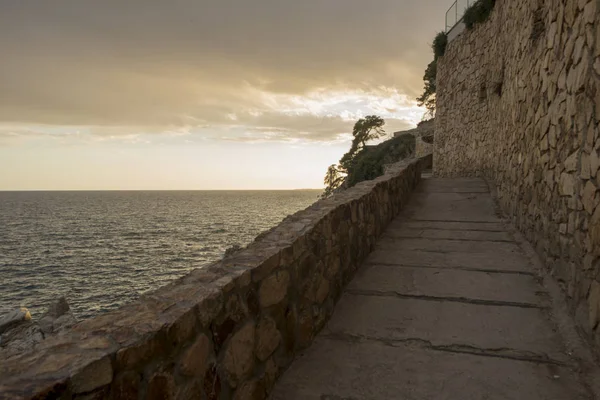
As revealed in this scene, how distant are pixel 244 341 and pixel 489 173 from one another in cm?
874

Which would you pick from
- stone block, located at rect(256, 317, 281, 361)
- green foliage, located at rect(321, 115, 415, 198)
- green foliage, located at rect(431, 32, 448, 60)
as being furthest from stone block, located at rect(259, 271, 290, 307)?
green foliage, located at rect(321, 115, 415, 198)

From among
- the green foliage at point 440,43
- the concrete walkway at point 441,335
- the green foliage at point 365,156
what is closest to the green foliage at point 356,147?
the green foliage at point 365,156

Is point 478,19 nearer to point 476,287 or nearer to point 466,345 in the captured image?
point 476,287

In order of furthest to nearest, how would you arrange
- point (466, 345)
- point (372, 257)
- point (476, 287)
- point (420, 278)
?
point (372, 257) → point (420, 278) → point (476, 287) → point (466, 345)

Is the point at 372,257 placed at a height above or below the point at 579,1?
below

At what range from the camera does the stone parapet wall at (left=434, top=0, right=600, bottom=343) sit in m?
3.18

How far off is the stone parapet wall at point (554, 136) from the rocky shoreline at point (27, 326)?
13.6m

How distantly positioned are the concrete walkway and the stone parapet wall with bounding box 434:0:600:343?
398 millimetres

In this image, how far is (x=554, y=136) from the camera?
14.0ft

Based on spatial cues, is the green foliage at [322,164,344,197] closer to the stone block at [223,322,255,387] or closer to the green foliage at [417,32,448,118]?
the green foliage at [417,32,448,118]

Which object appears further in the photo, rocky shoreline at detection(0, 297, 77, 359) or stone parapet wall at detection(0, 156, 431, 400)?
rocky shoreline at detection(0, 297, 77, 359)

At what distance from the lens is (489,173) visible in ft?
31.8

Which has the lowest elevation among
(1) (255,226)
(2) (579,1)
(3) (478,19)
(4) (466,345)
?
(1) (255,226)

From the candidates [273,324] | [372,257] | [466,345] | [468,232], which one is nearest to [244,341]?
[273,324]
